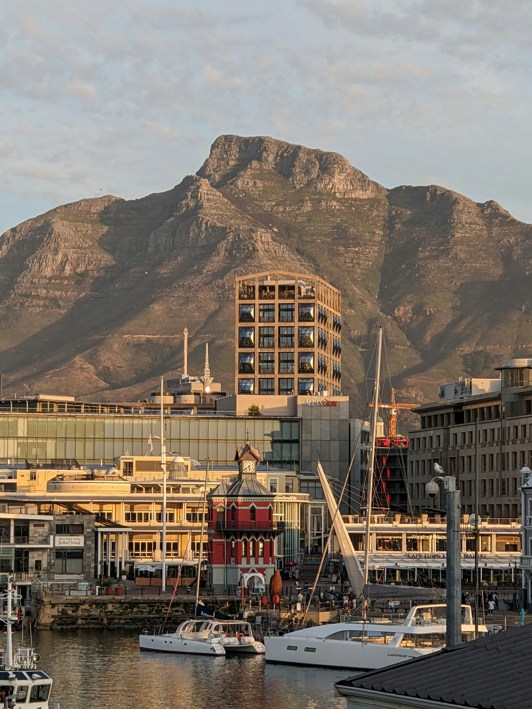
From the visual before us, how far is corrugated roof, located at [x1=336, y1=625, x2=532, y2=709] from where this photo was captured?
124ft

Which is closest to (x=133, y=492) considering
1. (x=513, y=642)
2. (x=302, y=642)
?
(x=302, y=642)

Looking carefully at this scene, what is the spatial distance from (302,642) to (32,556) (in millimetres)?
51717

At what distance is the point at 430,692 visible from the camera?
1543 inches

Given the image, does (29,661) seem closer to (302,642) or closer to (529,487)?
(302,642)

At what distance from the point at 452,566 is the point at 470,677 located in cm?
1764

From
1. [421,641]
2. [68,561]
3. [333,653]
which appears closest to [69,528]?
[68,561]

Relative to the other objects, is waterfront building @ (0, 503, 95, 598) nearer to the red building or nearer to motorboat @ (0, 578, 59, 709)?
the red building

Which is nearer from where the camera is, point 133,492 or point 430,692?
point 430,692

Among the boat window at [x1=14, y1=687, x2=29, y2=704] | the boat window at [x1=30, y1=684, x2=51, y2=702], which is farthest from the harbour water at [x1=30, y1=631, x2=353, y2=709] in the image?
the boat window at [x1=14, y1=687, x2=29, y2=704]

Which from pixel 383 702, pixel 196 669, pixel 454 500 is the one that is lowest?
pixel 196 669

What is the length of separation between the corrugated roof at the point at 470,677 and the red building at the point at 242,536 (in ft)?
372

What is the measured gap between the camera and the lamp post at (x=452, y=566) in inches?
2140

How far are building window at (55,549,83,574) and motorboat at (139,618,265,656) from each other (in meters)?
36.8

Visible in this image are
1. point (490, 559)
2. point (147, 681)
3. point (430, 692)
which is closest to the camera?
point (430, 692)
